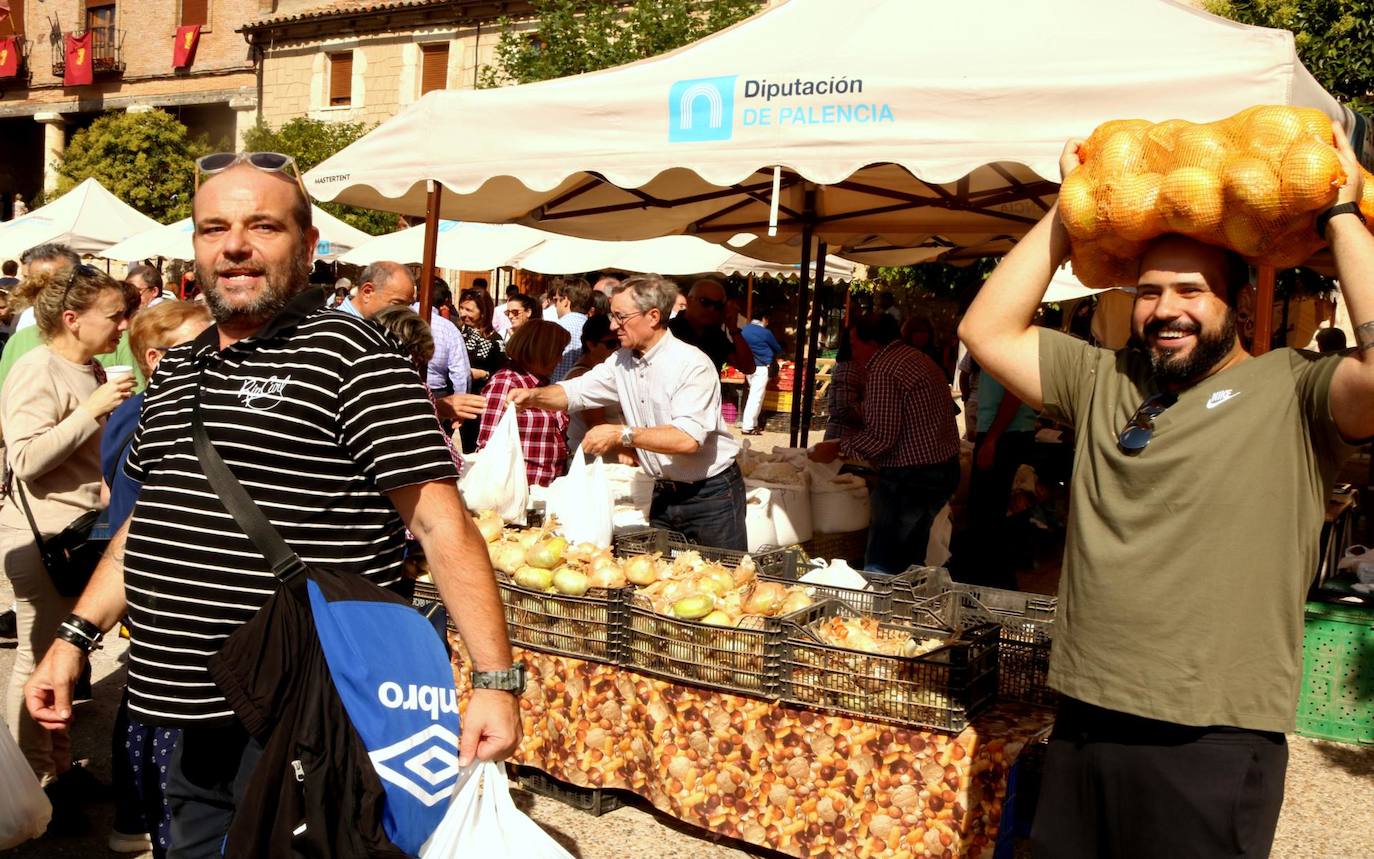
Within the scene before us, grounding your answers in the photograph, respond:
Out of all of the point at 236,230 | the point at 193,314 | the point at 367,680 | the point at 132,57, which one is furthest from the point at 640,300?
the point at 132,57

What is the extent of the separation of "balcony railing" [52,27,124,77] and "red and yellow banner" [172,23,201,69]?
2984 mm

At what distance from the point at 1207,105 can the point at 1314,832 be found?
2.63 meters

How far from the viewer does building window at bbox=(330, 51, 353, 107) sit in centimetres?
3403

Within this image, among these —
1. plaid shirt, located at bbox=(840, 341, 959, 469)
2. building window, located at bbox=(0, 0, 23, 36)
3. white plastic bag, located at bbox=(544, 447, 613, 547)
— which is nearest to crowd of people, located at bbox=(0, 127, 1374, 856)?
white plastic bag, located at bbox=(544, 447, 613, 547)

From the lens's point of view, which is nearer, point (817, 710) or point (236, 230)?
point (236, 230)

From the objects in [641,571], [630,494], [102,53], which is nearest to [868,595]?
[641,571]

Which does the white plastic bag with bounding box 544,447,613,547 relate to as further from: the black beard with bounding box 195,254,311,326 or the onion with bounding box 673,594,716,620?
the black beard with bounding box 195,254,311,326

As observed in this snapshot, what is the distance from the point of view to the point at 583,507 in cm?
475

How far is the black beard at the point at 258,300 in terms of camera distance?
2260 millimetres

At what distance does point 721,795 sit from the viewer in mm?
3863

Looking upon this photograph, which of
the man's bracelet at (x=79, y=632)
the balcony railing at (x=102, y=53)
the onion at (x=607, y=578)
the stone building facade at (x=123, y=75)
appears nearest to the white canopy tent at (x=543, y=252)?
the onion at (x=607, y=578)

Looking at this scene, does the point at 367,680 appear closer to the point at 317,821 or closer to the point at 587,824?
the point at 317,821

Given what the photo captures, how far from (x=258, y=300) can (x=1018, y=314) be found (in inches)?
61.3

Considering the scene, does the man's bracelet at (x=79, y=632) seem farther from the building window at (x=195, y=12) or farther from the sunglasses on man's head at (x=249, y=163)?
the building window at (x=195, y=12)
